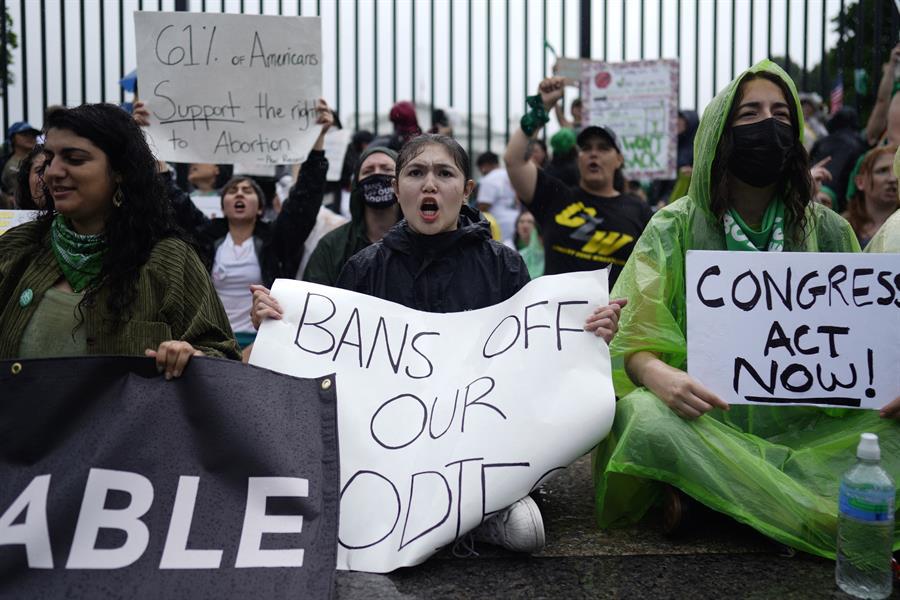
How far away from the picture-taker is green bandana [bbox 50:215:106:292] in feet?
8.74

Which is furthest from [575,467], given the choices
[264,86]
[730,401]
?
[264,86]

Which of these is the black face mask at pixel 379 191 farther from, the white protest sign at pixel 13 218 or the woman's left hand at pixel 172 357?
the woman's left hand at pixel 172 357

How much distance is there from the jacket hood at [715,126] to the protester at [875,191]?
1.46m

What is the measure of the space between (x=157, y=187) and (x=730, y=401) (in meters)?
2.00

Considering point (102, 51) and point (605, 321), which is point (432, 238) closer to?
point (605, 321)

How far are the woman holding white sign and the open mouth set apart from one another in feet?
2.35

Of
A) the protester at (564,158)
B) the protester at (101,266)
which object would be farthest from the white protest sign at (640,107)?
the protester at (101,266)

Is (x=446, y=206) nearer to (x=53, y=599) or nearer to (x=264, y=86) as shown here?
(x=53, y=599)

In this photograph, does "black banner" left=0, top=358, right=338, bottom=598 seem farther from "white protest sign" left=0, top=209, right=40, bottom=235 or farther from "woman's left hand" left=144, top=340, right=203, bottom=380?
"white protest sign" left=0, top=209, right=40, bottom=235

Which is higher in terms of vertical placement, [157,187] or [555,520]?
[157,187]

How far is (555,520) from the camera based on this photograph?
2.97m

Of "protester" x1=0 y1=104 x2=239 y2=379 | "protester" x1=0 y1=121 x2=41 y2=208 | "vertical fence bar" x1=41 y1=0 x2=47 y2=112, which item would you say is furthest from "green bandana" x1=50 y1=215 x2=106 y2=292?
"vertical fence bar" x1=41 y1=0 x2=47 y2=112

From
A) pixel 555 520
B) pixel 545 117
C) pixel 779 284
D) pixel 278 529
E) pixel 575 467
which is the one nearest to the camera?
pixel 278 529

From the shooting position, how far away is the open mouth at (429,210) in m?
3.01
